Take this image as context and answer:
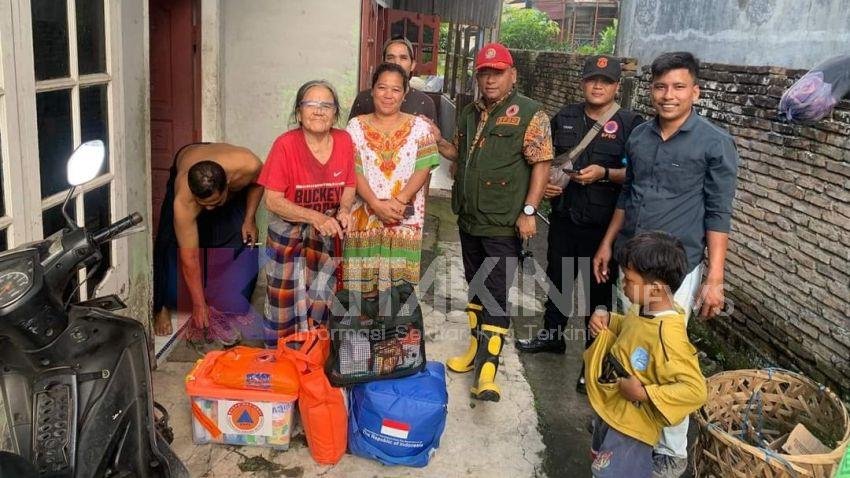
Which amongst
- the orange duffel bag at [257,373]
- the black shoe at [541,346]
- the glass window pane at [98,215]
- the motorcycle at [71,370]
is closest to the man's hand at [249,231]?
the glass window pane at [98,215]

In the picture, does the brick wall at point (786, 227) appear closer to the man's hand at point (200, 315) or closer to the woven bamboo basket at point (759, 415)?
the woven bamboo basket at point (759, 415)

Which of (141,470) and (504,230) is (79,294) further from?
(504,230)

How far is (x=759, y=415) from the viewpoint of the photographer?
9.47 ft

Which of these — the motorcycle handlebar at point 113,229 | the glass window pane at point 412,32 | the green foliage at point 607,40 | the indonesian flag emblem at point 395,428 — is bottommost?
the indonesian flag emblem at point 395,428

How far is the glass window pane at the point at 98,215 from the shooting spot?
2.75 m

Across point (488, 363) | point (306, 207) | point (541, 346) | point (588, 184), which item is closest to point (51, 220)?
point (306, 207)

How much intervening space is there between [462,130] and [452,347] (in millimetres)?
1408

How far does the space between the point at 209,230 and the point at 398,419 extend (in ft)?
5.74

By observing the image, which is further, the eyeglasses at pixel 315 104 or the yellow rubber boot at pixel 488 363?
the yellow rubber boot at pixel 488 363

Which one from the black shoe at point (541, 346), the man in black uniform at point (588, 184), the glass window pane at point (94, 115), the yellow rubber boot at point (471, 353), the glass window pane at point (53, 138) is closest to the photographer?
the glass window pane at point (53, 138)

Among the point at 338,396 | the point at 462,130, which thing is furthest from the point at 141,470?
the point at 462,130

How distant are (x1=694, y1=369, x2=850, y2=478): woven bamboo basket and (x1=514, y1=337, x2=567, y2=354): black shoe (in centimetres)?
128

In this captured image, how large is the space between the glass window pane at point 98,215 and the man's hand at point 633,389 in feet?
6.92

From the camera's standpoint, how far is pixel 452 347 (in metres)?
4.15
